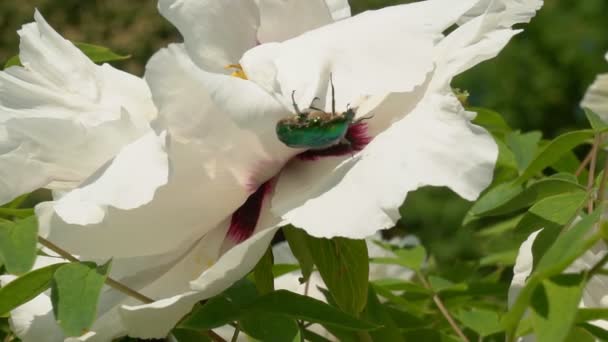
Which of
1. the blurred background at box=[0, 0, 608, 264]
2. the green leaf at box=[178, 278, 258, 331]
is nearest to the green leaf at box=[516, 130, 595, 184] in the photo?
the green leaf at box=[178, 278, 258, 331]

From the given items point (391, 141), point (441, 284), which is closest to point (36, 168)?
point (391, 141)

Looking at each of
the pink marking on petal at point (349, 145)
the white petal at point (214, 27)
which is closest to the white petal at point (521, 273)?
the pink marking on petal at point (349, 145)

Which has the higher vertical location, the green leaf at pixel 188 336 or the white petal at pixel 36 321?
the green leaf at pixel 188 336

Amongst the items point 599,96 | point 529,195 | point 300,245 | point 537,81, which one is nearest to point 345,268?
point 300,245

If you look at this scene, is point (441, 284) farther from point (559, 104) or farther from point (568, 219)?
point (559, 104)

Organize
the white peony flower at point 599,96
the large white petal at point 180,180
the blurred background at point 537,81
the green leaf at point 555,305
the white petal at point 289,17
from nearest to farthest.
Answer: the green leaf at point 555,305 → the large white petal at point 180,180 → the white petal at point 289,17 → the white peony flower at point 599,96 → the blurred background at point 537,81

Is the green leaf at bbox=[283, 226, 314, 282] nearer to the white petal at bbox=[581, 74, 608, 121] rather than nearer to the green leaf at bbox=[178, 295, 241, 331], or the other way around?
the green leaf at bbox=[178, 295, 241, 331]

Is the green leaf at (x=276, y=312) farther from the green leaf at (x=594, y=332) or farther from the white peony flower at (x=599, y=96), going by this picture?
the white peony flower at (x=599, y=96)
